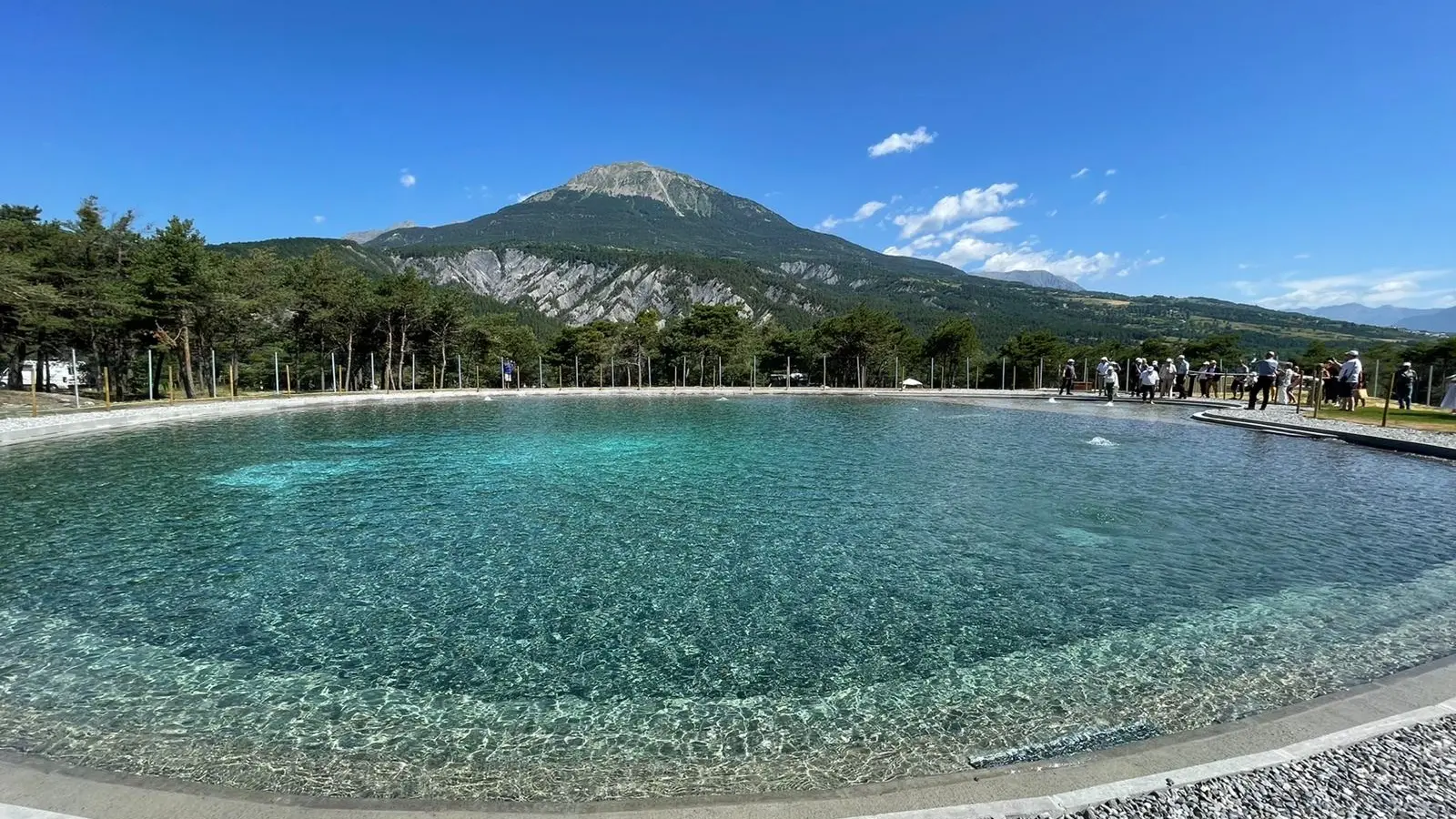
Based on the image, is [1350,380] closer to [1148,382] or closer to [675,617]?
[1148,382]

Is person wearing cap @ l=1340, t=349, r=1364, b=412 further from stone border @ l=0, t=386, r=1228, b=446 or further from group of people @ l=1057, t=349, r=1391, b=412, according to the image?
stone border @ l=0, t=386, r=1228, b=446

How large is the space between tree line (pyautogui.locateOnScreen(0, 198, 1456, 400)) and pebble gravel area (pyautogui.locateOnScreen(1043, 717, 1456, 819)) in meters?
32.0

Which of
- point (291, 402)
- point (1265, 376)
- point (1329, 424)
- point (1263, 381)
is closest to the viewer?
point (1329, 424)

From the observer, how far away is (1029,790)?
2.90m

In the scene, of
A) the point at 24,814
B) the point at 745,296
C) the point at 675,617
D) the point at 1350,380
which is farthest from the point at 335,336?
the point at 745,296

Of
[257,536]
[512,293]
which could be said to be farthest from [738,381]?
[512,293]

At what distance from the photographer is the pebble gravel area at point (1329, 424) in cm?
1332

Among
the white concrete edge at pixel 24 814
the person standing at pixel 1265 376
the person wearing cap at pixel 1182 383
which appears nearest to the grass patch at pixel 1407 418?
the person standing at pixel 1265 376

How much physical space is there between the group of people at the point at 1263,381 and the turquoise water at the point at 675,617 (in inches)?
413

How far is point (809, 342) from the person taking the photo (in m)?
58.6

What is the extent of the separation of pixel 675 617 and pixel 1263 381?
934 inches

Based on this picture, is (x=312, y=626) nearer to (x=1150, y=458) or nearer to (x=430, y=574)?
(x=430, y=574)

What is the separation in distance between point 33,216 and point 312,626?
42275 mm

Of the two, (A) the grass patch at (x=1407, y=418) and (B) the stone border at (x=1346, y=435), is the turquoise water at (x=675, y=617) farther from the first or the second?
(A) the grass patch at (x=1407, y=418)
